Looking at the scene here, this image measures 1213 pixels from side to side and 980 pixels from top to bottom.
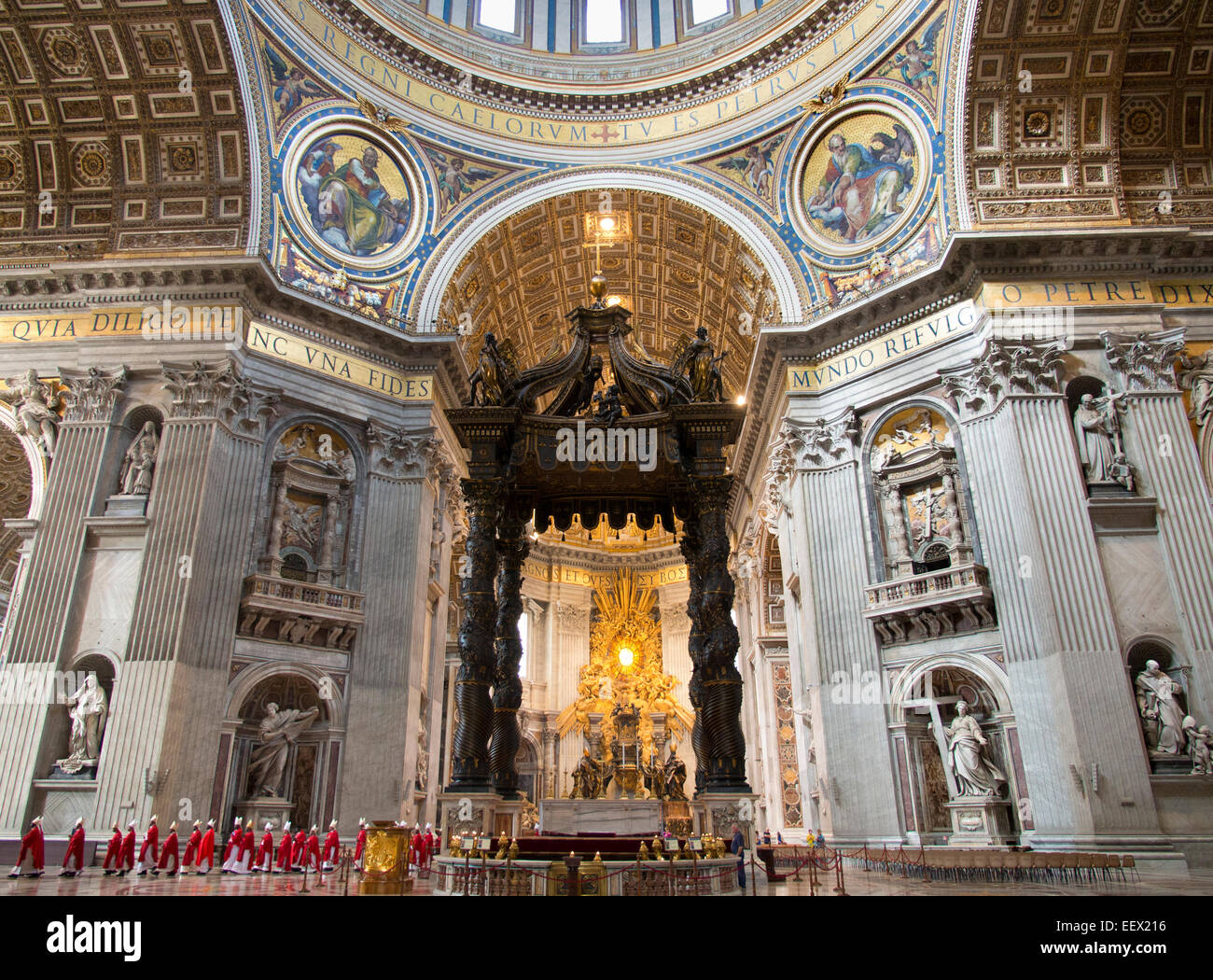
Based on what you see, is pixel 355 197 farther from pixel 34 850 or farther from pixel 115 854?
pixel 34 850

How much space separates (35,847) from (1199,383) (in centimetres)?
1841

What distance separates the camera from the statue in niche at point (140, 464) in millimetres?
13891

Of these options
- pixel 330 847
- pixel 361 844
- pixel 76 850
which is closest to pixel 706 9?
pixel 361 844

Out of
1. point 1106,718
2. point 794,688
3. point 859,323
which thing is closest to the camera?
point 1106,718

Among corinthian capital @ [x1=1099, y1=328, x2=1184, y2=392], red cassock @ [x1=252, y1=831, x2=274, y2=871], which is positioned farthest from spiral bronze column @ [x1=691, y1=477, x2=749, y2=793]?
corinthian capital @ [x1=1099, y1=328, x2=1184, y2=392]

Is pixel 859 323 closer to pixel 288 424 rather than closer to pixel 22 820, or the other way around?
pixel 288 424

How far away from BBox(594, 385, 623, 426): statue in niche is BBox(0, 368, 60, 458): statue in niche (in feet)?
34.4

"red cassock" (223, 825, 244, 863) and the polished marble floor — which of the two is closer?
the polished marble floor

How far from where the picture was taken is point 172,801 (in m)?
12.1

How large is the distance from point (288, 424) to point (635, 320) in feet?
39.7

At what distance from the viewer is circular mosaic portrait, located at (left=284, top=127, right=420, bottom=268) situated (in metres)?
16.9

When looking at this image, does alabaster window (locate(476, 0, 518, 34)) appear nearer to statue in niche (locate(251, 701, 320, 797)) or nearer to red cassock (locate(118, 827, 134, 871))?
statue in niche (locate(251, 701, 320, 797))
